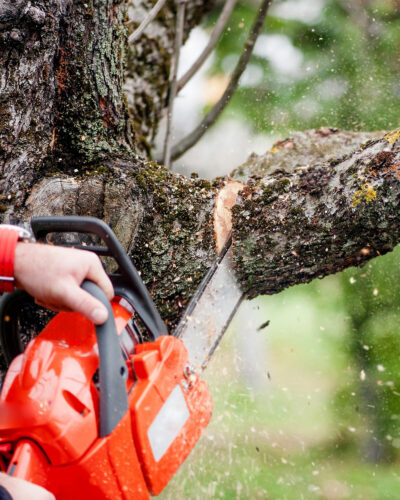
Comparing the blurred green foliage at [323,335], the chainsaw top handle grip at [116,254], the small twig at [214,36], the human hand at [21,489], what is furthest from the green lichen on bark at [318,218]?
the blurred green foliage at [323,335]

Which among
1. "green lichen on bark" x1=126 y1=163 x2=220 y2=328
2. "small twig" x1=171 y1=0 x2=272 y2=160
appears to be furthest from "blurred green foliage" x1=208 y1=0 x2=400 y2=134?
"green lichen on bark" x1=126 y1=163 x2=220 y2=328

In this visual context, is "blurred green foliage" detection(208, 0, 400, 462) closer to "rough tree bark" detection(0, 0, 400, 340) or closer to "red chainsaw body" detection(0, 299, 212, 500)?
"rough tree bark" detection(0, 0, 400, 340)

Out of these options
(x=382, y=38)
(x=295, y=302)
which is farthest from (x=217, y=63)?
(x=295, y=302)

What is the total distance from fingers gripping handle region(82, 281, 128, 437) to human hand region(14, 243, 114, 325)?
0.02 metres

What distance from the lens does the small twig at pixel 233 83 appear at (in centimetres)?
270

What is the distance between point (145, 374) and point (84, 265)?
0.29 metres

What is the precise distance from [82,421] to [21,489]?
15cm

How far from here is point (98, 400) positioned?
0.96m

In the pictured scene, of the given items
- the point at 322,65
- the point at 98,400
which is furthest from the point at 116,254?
the point at 322,65

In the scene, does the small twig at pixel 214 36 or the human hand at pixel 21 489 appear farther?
the small twig at pixel 214 36

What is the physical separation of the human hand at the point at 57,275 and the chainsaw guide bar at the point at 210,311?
501 millimetres

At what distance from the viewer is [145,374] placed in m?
1.04

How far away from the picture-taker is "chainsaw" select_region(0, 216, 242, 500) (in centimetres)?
89

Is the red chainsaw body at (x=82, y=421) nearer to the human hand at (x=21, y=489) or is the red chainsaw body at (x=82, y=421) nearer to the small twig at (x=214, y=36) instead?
the human hand at (x=21, y=489)
